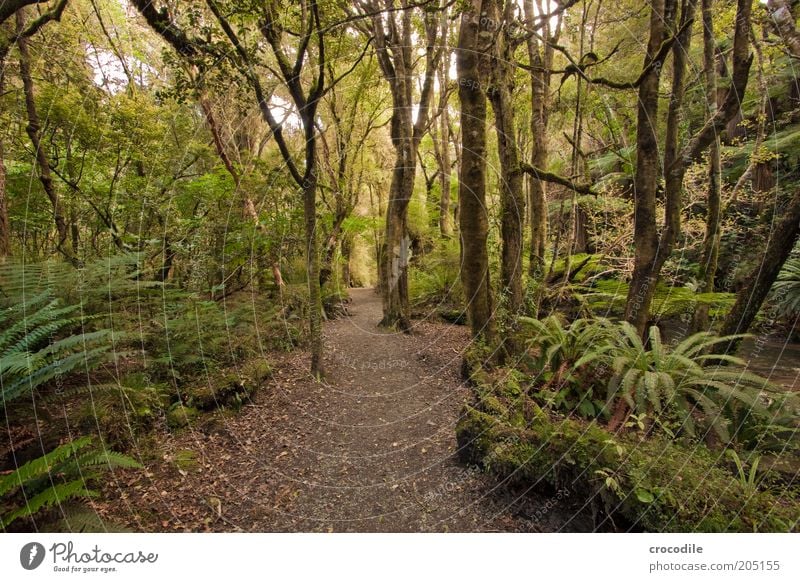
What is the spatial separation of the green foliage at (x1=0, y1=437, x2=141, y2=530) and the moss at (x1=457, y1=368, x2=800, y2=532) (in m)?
2.69

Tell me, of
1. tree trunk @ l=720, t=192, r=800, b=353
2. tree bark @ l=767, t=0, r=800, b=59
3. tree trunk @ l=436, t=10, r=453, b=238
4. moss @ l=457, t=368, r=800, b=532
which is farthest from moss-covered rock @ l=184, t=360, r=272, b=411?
tree trunk @ l=436, t=10, r=453, b=238

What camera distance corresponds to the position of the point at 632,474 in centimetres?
218

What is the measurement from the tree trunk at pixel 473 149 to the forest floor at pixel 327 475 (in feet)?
6.28

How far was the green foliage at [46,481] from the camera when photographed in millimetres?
1758

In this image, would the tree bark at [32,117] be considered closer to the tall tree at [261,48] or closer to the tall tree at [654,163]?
the tall tree at [261,48]

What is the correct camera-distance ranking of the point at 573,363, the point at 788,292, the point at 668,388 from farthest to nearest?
the point at 788,292, the point at 573,363, the point at 668,388

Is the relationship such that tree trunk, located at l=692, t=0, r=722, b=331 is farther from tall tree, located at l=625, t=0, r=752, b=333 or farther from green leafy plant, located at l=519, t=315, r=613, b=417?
green leafy plant, located at l=519, t=315, r=613, b=417

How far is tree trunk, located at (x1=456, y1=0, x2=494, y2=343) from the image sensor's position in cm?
448

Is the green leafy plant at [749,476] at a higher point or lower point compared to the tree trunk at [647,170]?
lower

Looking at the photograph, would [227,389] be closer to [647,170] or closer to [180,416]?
[180,416]

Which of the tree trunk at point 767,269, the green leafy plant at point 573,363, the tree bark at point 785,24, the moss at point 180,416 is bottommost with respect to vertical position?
the moss at point 180,416

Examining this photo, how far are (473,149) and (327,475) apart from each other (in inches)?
171

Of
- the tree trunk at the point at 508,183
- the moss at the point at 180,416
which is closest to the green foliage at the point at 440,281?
the tree trunk at the point at 508,183

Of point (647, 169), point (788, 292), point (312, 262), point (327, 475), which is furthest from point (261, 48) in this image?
point (788, 292)
